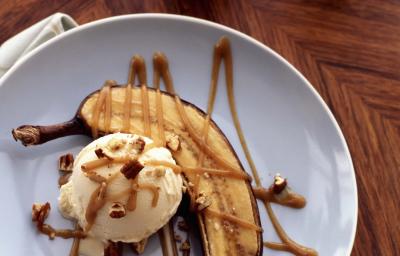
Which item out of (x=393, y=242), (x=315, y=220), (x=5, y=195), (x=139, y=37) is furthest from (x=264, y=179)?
(x=5, y=195)

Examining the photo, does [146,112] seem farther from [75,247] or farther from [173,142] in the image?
[75,247]

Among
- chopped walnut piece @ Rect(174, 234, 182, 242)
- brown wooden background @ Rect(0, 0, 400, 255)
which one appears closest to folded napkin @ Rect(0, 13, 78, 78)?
brown wooden background @ Rect(0, 0, 400, 255)

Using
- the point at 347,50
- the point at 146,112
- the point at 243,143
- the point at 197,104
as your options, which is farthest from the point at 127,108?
the point at 347,50

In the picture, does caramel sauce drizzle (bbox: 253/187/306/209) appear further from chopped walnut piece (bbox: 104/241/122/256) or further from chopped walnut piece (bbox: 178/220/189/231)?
chopped walnut piece (bbox: 104/241/122/256)

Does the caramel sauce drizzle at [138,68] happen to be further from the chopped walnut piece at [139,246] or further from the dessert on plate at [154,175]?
the chopped walnut piece at [139,246]

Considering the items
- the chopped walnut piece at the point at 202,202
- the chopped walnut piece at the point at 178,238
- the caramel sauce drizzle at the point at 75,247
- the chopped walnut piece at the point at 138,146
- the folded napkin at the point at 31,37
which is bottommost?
the chopped walnut piece at the point at 178,238

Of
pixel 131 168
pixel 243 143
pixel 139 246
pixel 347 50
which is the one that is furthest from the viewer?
pixel 347 50

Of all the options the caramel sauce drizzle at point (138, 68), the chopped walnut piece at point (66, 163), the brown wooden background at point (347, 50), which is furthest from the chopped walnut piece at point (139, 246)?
the brown wooden background at point (347, 50)

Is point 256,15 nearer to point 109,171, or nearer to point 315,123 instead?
point 315,123
